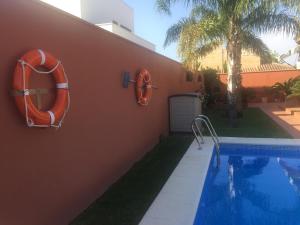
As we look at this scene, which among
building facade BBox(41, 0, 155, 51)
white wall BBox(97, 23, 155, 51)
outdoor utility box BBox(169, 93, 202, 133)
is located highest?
building facade BBox(41, 0, 155, 51)

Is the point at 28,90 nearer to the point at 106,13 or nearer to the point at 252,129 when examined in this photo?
the point at 252,129

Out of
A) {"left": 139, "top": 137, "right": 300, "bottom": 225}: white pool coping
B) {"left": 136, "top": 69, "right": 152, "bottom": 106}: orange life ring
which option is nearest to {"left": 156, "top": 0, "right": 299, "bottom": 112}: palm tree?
{"left": 136, "top": 69, "right": 152, "bottom": 106}: orange life ring

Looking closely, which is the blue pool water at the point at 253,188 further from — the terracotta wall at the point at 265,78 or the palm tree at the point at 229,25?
the terracotta wall at the point at 265,78

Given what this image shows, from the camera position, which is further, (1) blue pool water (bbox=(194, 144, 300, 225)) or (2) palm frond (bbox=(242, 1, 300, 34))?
(2) palm frond (bbox=(242, 1, 300, 34))

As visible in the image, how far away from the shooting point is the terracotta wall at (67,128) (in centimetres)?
264

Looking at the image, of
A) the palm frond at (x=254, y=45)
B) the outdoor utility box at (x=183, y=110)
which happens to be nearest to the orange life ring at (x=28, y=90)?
the outdoor utility box at (x=183, y=110)

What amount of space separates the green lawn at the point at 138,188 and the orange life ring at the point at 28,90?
1409mm

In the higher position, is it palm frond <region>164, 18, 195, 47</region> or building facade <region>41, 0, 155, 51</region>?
building facade <region>41, 0, 155, 51</region>

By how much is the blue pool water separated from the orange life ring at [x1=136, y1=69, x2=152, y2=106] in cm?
206

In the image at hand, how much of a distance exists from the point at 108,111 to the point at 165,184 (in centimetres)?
156

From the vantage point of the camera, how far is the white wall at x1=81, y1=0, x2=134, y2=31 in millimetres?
14789

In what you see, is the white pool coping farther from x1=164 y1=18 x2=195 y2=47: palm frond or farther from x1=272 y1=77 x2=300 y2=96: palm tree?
x1=272 y1=77 x2=300 y2=96: palm tree

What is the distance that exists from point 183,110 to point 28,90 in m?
6.53

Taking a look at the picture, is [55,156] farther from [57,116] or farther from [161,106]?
[161,106]
